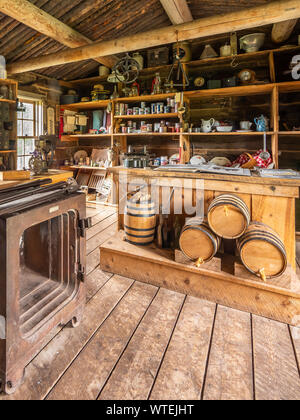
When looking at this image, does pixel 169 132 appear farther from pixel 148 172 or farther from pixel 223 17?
pixel 148 172

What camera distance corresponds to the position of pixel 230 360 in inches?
54.0

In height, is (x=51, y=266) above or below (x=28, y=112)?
below

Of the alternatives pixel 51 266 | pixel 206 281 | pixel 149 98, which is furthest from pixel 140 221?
pixel 149 98

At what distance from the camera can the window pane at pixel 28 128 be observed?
5.11 m

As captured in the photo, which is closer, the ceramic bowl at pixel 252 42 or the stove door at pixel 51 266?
the stove door at pixel 51 266

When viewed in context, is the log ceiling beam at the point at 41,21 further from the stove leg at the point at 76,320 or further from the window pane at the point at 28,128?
the stove leg at the point at 76,320

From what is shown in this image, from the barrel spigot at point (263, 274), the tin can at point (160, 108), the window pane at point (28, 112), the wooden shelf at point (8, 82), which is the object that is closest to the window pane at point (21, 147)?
the window pane at point (28, 112)

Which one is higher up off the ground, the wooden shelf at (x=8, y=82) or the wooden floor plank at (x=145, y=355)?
the wooden shelf at (x=8, y=82)

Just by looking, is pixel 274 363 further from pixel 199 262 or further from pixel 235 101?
pixel 235 101

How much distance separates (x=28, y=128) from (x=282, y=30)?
4.63m

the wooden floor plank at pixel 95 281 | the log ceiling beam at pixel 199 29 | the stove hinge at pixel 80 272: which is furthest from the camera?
the log ceiling beam at pixel 199 29

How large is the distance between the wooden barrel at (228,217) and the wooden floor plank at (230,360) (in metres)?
0.56

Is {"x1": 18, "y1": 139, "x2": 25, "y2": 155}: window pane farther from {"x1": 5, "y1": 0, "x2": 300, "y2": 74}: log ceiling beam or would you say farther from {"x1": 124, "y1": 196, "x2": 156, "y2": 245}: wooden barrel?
{"x1": 124, "y1": 196, "x2": 156, "y2": 245}: wooden barrel
